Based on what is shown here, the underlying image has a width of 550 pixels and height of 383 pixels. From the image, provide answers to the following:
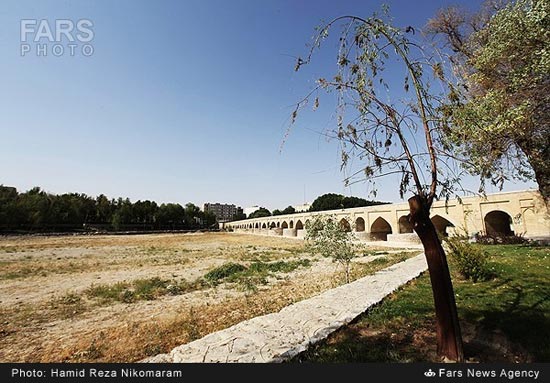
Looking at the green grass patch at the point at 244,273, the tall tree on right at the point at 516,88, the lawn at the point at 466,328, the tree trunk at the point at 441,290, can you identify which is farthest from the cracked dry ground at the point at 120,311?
the tall tree on right at the point at 516,88

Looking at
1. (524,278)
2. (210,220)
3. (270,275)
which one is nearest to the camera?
(524,278)

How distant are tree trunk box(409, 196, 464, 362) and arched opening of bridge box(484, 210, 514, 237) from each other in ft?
100

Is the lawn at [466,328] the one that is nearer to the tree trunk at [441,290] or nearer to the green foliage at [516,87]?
the tree trunk at [441,290]

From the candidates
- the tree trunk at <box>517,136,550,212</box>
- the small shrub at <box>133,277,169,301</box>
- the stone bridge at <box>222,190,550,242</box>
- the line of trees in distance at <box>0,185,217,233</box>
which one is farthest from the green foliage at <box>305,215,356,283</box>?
the line of trees in distance at <box>0,185,217,233</box>

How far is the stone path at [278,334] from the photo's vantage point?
4.48 metres

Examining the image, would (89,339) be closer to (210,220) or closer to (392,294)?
(392,294)

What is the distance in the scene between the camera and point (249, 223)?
12019 cm

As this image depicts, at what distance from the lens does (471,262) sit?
29.5 feet

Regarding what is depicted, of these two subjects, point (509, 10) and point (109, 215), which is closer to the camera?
point (509, 10)

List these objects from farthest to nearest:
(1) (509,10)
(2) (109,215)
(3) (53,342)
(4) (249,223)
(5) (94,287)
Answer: (4) (249,223), (2) (109,215), (5) (94,287), (1) (509,10), (3) (53,342)

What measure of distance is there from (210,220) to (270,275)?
123 metres

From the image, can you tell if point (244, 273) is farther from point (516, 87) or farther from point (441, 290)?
point (516, 87)

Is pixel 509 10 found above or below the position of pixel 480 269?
above

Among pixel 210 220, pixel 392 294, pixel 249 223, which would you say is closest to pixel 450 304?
pixel 392 294
